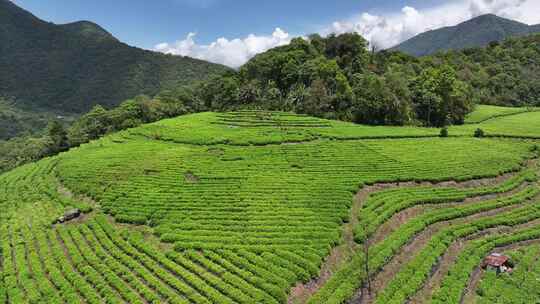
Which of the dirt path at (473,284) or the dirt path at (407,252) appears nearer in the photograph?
the dirt path at (473,284)

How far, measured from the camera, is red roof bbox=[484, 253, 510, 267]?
77.9ft

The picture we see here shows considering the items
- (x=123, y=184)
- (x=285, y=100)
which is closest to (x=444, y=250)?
(x=123, y=184)

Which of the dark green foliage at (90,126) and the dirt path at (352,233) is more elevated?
the dark green foliage at (90,126)

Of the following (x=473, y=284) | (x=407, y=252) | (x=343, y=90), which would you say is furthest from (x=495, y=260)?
(x=343, y=90)

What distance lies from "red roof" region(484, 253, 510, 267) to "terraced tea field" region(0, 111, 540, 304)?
0.80 m

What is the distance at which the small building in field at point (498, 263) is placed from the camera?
23.7 metres

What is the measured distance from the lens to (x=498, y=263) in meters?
23.7

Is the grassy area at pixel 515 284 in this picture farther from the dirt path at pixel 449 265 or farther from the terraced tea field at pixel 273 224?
the dirt path at pixel 449 265

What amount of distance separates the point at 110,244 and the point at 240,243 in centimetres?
1219

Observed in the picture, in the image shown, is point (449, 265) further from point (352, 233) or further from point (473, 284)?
point (352, 233)

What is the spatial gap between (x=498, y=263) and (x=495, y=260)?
0.36 metres

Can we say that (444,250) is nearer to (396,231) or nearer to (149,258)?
(396,231)

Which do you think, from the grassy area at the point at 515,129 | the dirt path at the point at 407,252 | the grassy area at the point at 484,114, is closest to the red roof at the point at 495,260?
the dirt path at the point at 407,252

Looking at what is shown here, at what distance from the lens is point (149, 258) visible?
25.9 metres
